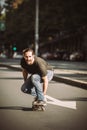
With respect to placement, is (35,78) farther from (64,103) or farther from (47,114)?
(64,103)

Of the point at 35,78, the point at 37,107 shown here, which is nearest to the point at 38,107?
the point at 37,107

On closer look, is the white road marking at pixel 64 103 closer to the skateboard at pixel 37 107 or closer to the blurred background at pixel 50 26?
the skateboard at pixel 37 107

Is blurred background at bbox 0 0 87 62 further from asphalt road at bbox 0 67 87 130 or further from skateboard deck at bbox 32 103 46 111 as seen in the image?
skateboard deck at bbox 32 103 46 111

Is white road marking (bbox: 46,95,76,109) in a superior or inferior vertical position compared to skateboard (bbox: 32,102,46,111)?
inferior

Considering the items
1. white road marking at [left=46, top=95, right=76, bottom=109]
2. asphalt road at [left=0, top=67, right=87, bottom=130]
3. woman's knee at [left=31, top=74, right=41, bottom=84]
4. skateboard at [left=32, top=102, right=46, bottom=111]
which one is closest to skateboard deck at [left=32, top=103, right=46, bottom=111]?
skateboard at [left=32, top=102, right=46, bottom=111]

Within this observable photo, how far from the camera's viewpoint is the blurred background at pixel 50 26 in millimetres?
64938

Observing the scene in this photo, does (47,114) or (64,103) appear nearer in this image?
(47,114)

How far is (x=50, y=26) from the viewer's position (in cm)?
7294

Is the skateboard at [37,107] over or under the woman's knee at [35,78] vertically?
under

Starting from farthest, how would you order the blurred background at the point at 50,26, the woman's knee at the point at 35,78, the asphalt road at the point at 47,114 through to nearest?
the blurred background at the point at 50,26
the woman's knee at the point at 35,78
the asphalt road at the point at 47,114

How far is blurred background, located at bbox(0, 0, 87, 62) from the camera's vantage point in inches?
2557

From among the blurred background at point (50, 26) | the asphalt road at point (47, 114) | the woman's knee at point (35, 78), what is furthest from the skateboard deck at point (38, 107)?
the blurred background at point (50, 26)

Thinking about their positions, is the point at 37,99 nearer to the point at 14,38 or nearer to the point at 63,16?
the point at 63,16

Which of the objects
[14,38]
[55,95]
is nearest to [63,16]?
[14,38]
